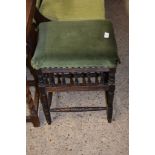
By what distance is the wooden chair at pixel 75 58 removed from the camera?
1.37 metres

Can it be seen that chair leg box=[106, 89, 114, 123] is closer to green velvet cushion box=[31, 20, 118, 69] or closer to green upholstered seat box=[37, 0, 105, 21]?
green velvet cushion box=[31, 20, 118, 69]

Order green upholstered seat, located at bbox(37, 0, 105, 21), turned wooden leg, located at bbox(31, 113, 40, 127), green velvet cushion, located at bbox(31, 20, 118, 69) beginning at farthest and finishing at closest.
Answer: green upholstered seat, located at bbox(37, 0, 105, 21) < turned wooden leg, located at bbox(31, 113, 40, 127) < green velvet cushion, located at bbox(31, 20, 118, 69)

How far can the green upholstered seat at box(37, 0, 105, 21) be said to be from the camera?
1.76 meters

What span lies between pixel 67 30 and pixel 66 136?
0.58m

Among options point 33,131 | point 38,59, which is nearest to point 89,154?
point 33,131

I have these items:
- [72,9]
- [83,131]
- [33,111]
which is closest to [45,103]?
[33,111]

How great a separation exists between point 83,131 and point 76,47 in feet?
1.67

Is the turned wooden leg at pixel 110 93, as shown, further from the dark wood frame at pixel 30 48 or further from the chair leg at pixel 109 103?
the dark wood frame at pixel 30 48

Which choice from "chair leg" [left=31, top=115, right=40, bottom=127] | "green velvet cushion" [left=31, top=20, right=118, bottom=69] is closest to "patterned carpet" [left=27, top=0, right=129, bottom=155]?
"chair leg" [left=31, top=115, right=40, bottom=127]

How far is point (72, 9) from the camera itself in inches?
72.3

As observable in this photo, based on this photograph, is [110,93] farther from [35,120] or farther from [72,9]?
[72,9]

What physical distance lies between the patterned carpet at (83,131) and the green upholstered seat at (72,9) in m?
0.49

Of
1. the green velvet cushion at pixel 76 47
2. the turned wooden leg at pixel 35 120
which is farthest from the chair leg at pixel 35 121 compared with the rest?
the green velvet cushion at pixel 76 47

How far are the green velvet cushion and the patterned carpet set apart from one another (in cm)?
44
